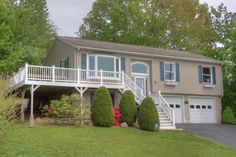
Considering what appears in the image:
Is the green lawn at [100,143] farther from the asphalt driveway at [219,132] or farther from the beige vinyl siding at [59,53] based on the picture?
the beige vinyl siding at [59,53]

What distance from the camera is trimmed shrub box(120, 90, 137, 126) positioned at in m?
22.9

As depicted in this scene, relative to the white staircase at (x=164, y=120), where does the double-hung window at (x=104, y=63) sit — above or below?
above

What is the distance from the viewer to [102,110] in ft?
70.8

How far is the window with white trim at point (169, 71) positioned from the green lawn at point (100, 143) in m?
7.40

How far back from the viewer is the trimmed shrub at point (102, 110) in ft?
70.3

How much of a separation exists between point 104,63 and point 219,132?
8.37 m

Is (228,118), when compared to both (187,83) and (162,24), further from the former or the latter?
(162,24)

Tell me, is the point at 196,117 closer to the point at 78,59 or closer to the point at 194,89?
the point at 194,89

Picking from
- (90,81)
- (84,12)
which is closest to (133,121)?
(90,81)

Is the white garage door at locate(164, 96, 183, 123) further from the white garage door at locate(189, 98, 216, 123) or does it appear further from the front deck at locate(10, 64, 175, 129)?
the front deck at locate(10, 64, 175, 129)

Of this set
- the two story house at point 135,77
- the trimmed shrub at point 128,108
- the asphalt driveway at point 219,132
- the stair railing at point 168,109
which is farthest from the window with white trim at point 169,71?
the trimmed shrub at point 128,108

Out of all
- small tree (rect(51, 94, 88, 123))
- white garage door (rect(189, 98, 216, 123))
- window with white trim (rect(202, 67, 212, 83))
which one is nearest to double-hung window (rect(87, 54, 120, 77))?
small tree (rect(51, 94, 88, 123))

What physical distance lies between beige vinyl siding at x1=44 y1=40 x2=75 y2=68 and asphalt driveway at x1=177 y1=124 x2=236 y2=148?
28.1 feet

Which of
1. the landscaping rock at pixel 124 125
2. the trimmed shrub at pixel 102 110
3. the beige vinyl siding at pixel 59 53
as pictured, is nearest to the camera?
the trimmed shrub at pixel 102 110
